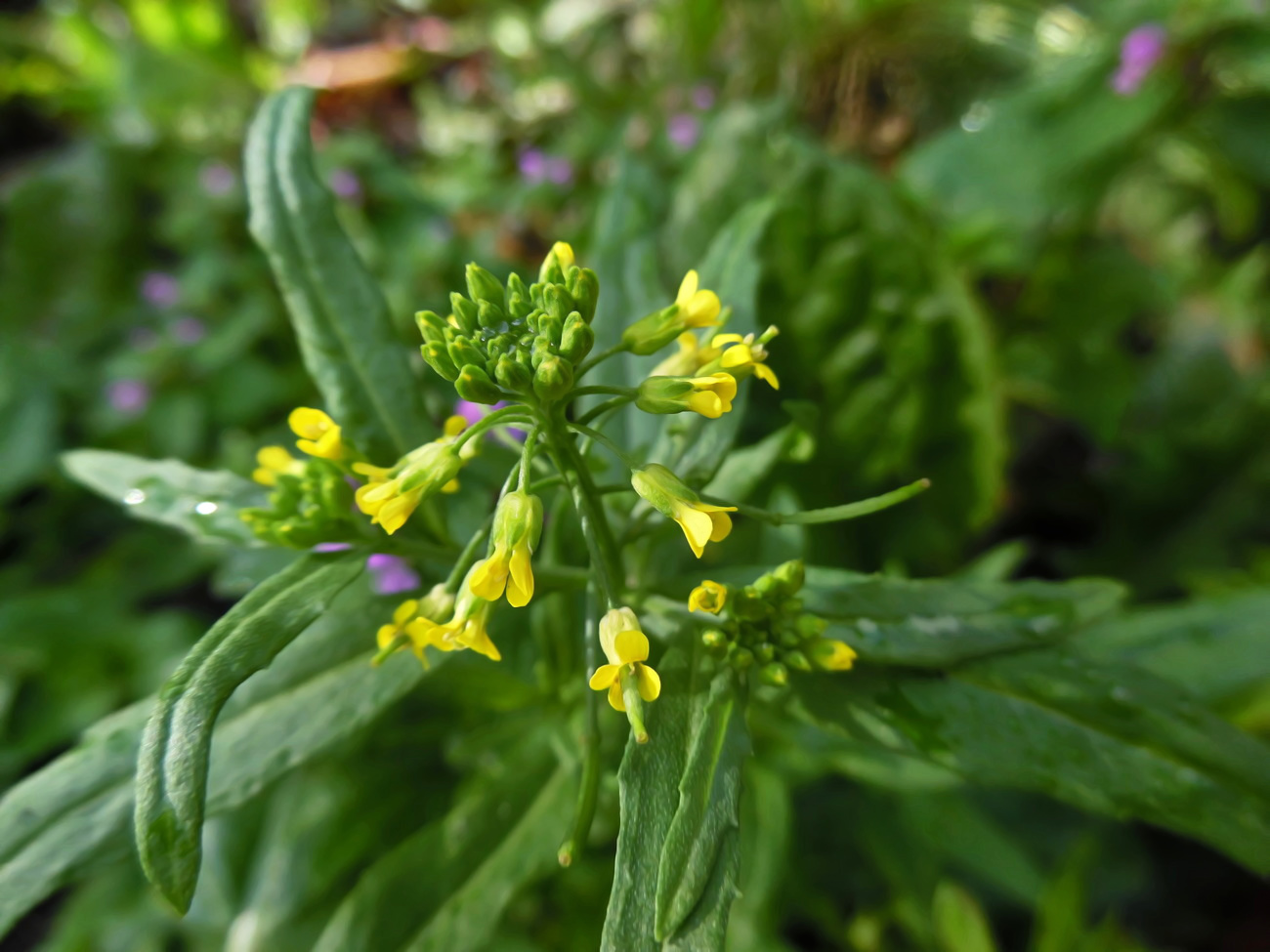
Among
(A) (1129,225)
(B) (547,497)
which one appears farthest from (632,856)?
(A) (1129,225)

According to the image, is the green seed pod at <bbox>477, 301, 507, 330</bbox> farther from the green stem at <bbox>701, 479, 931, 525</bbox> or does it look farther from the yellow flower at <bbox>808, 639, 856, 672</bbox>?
the yellow flower at <bbox>808, 639, 856, 672</bbox>

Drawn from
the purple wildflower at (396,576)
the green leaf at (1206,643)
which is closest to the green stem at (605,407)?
the purple wildflower at (396,576)

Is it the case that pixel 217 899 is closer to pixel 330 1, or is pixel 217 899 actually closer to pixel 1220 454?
pixel 1220 454

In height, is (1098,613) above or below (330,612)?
below

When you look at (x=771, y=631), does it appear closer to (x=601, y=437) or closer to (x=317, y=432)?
(x=601, y=437)

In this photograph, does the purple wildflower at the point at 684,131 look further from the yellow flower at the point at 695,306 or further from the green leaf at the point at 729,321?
the yellow flower at the point at 695,306

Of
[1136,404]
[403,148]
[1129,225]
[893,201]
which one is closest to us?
[893,201]
